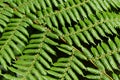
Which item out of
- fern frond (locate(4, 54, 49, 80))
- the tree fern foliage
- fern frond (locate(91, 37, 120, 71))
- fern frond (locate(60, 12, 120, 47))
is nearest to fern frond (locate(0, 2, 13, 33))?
the tree fern foliage

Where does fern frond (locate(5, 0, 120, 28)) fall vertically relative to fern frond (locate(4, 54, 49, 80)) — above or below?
above

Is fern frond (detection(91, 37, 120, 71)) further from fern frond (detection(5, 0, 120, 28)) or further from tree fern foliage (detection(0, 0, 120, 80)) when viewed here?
fern frond (detection(5, 0, 120, 28))

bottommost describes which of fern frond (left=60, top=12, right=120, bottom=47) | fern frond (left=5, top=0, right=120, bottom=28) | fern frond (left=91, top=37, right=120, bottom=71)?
fern frond (left=91, top=37, right=120, bottom=71)

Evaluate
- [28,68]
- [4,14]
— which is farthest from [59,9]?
[28,68]

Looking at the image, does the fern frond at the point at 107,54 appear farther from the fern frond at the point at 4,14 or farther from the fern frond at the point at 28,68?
the fern frond at the point at 4,14

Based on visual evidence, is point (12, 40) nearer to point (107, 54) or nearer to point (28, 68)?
point (28, 68)

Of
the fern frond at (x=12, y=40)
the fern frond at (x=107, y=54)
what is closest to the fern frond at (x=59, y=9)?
the fern frond at (x=12, y=40)

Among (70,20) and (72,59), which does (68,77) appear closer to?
(72,59)

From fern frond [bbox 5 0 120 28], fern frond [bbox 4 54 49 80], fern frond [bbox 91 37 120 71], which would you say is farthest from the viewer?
fern frond [bbox 5 0 120 28]

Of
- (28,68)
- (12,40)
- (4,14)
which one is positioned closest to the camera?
(28,68)

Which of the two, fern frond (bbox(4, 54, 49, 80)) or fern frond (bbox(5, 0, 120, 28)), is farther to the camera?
fern frond (bbox(5, 0, 120, 28))
